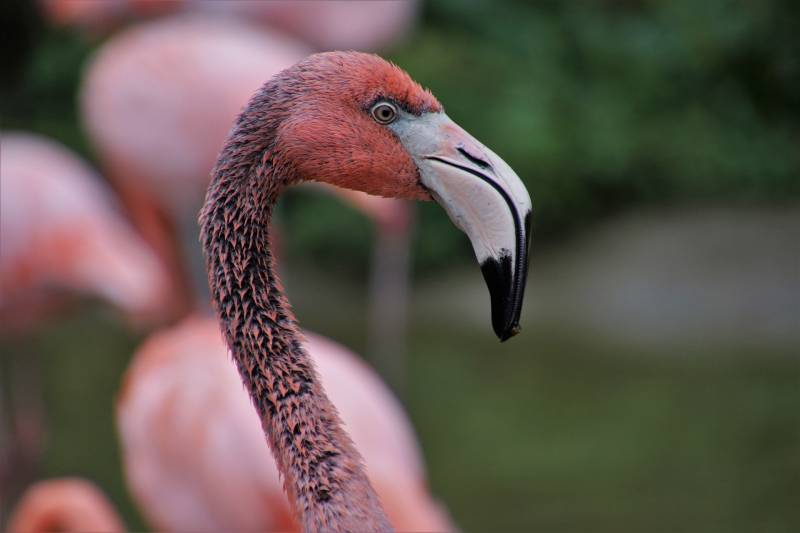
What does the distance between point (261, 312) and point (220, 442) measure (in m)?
1.02

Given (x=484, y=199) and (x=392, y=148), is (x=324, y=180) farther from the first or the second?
(x=484, y=199)

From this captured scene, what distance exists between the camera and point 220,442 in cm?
249

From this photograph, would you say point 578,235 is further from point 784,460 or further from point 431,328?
point 784,460

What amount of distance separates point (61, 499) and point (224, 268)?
1372mm

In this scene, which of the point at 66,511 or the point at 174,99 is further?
the point at 174,99

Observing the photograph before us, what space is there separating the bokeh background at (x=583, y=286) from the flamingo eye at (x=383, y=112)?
7.93 ft

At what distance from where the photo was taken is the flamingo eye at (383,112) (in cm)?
157

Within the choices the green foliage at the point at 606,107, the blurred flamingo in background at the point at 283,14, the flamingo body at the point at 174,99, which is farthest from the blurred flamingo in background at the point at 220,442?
the green foliage at the point at 606,107

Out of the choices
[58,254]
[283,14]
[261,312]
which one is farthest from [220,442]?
[283,14]

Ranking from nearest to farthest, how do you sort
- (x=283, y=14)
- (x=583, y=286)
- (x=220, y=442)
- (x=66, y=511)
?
(x=220, y=442)
(x=66, y=511)
(x=283, y=14)
(x=583, y=286)

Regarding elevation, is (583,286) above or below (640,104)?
below

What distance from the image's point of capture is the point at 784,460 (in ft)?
13.7

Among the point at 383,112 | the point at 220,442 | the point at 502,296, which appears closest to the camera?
the point at 502,296

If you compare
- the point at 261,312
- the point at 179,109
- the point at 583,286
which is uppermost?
the point at 179,109
